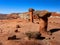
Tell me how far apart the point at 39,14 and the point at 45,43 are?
6.37m

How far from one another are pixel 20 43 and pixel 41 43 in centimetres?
190

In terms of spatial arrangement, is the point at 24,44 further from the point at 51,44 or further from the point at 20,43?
the point at 51,44

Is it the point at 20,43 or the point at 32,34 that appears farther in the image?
the point at 32,34

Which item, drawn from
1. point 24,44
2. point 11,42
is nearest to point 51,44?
point 24,44

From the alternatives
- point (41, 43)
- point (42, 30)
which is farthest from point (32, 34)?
point (42, 30)

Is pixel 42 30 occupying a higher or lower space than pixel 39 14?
lower

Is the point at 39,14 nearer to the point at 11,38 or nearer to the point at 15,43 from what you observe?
the point at 11,38

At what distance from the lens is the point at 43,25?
19.8m

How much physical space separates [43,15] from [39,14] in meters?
0.52

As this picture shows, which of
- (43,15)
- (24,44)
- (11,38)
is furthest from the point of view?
(43,15)

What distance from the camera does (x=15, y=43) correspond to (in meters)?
13.0

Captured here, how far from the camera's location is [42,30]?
19641mm

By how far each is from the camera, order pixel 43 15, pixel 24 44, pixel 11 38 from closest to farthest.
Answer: pixel 24 44 < pixel 11 38 < pixel 43 15

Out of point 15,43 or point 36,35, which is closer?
point 15,43
